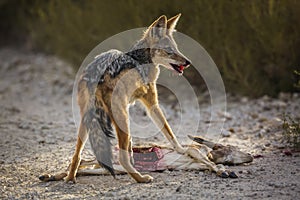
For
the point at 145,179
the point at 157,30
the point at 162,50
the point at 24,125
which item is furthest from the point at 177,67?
the point at 24,125

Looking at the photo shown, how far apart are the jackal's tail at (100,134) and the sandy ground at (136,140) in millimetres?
284

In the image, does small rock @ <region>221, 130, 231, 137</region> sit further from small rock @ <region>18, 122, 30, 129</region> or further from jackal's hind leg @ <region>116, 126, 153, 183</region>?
small rock @ <region>18, 122, 30, 129</region>

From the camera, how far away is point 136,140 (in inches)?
272

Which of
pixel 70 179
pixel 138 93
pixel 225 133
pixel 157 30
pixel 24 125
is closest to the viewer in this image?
pixel 70 179

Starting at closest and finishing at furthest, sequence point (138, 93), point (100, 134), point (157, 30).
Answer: point (100, 134) → point (138, 93) → point (157, 30)

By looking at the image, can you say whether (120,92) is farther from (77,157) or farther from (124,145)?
(77,157)

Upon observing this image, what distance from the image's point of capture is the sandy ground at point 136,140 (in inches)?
183

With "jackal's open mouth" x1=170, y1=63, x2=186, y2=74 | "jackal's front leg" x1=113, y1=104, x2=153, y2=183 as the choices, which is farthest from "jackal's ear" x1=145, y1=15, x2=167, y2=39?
"jackal's front leg" x1=113, y1=104, x2=153, y2=183

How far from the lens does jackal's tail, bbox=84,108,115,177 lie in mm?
4820

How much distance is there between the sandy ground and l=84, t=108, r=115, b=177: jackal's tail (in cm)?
28

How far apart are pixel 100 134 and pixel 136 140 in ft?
6.67

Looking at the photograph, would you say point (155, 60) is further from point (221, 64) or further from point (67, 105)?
point (67, 105)

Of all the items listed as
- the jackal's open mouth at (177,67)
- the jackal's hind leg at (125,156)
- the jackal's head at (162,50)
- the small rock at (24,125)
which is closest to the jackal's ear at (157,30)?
the jackal's head at (162,50)

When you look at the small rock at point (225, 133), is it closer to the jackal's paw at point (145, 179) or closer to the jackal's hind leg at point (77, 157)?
the jackal's paw at point (145, 179)
